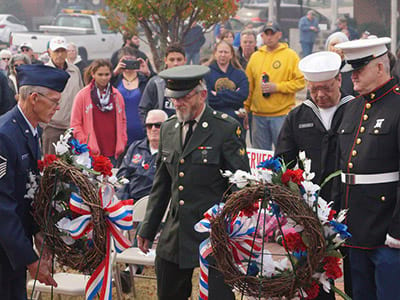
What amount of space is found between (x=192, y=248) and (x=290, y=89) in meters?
5.58

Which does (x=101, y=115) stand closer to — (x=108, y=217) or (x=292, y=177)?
(x=108, y=217)

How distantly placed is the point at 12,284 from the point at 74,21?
25.6 meters

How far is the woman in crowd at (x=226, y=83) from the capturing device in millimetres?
10516

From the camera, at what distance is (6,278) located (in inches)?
206

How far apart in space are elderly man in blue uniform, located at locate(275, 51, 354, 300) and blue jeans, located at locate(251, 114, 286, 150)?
460 centimetres

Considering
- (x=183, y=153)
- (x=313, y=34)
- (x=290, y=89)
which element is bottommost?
(x=313, y=34)

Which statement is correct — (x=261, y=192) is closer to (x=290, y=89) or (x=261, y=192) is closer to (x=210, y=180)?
(x=210, y=180)

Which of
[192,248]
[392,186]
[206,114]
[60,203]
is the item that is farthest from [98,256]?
[392,186]

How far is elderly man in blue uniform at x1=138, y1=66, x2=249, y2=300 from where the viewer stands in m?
5.78

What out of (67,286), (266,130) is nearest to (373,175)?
(67,286)

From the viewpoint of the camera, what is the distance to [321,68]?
6469mm

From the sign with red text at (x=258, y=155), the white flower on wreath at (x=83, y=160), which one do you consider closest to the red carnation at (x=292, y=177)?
the white flower on wreath at (x=83, y=160)

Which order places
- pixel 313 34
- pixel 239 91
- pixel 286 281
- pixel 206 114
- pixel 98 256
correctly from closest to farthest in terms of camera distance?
pixel 286 281 < pixel 98 256 < pixel 206 114 < pixel 239 91 < pixel 313 34

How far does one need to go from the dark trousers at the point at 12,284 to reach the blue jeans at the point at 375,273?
7.06ft
